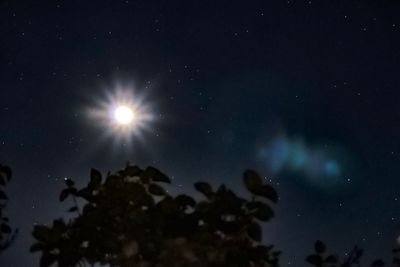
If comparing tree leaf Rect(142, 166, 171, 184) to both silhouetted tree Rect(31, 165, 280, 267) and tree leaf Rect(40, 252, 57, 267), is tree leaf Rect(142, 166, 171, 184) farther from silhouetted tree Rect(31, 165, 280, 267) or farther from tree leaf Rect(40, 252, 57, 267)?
tree leaf Rect(40, 252, 57, 267)

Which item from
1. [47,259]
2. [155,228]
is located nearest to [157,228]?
[155,228]

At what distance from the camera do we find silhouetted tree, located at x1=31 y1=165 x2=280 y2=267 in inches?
128

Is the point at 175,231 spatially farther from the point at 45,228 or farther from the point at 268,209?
the point at 45,228

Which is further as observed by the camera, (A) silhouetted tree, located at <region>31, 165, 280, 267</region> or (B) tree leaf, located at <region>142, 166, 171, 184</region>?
(B) tree leaf, located at <region>142, 166, 171, 184</region>

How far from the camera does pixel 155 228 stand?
3.54m

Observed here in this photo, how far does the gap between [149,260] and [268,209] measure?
3.25 feet

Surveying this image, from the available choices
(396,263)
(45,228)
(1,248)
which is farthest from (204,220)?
(396,263)

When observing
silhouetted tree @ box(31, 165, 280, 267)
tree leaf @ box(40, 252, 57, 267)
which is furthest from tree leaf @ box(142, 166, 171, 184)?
tree leaf @ box(40, 252, 57, 267)

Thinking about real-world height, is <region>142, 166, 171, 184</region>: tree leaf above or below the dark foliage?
above

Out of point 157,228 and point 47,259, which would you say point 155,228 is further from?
point 47,259

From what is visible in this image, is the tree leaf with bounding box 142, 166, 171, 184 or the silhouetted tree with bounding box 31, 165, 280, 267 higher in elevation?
the tree leaf with bounding box 142, 166, 171, 184

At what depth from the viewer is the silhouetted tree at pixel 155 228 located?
3240 millimetres

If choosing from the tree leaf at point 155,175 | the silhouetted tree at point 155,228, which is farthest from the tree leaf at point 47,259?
the tree leaf at point 155,175

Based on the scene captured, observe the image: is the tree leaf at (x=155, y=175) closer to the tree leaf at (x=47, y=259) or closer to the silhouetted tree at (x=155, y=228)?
the silhouetted tree at (x=155, y=228)
